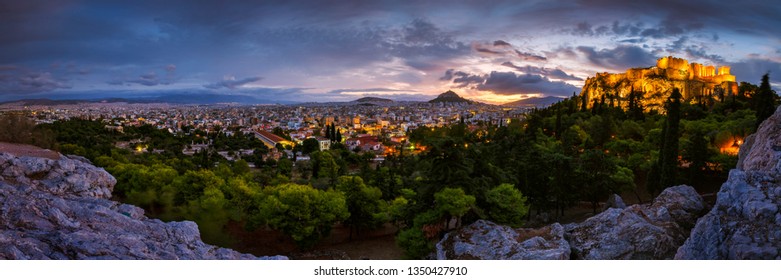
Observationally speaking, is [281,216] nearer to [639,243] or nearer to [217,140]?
[639,243]

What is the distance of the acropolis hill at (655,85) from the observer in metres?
27.2

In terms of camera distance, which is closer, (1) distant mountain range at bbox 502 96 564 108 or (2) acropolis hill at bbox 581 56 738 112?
(1) distant mountain range at bbox 502 96 564 108

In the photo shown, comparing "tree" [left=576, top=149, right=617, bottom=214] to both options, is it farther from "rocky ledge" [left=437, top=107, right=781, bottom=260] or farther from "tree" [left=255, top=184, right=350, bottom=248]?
"tree" [left=255, top=184, right=350, bottom=248]

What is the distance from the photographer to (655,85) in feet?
114

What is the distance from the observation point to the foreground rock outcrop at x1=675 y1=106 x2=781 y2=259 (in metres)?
3.56

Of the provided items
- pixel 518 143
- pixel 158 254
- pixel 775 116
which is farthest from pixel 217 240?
pixel 518 143

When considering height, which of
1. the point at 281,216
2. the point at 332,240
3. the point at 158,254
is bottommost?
the point at 332,240

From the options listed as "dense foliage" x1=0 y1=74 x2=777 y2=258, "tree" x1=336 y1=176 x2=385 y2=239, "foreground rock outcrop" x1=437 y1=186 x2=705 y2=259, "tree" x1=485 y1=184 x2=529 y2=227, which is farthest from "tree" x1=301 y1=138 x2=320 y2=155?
"foreground rock outcrop" x1=437 y1=186 x2=705 y2=259

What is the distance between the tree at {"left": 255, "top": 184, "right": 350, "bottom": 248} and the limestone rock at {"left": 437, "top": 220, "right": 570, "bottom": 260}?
3892 millimetres

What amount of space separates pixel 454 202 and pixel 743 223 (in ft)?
11.0

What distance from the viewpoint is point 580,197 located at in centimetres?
1232

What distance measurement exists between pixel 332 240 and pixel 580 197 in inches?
274

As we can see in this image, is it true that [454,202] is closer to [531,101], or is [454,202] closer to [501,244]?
[501,244]
